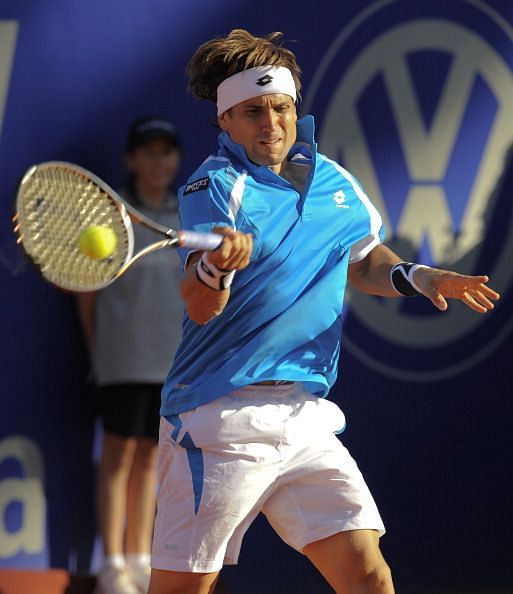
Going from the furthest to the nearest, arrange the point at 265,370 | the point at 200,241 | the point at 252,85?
the point at 252,85, the point at 265,370, the point at 200,241

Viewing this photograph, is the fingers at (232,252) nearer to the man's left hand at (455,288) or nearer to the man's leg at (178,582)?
the man's left hand at (455,288)

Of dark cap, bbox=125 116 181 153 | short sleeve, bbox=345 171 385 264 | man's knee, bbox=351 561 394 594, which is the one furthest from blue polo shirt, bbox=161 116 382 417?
dark cap, bbox=125 116 181 153

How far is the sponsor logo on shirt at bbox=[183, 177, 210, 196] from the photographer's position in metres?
3.56

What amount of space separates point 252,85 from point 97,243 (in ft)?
2.35

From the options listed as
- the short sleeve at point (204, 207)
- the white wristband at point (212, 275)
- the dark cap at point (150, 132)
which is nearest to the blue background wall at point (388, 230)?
the dark cap at point (150, 132)

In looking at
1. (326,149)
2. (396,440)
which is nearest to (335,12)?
(326,149)

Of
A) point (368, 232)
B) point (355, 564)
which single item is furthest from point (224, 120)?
point (355, 564)

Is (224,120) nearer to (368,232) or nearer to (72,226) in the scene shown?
(368,232)

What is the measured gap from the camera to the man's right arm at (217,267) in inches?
125

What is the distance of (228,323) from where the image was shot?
3.64m

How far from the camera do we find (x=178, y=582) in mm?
3574

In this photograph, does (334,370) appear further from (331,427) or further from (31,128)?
(31,128)

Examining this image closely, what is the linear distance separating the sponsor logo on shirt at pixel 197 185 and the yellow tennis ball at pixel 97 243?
0.34 metres

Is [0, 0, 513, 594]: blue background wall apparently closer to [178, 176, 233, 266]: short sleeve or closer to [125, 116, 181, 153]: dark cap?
[125, 116, 181, 153]: dark cap
